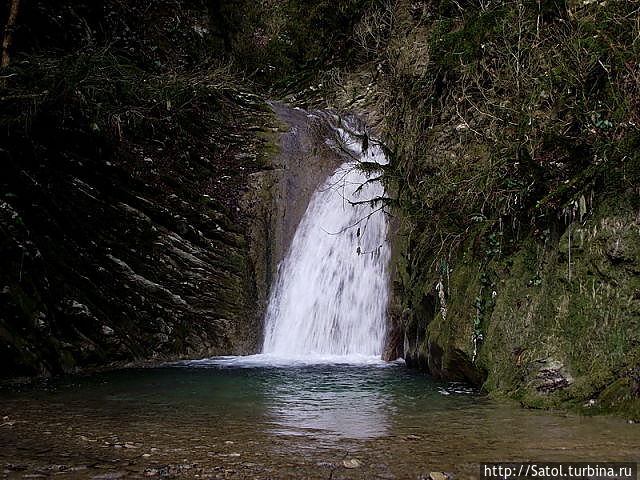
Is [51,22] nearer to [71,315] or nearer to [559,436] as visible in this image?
[71,315]

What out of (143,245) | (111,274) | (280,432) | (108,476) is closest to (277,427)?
(280,432)

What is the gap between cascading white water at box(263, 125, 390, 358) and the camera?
361 inches

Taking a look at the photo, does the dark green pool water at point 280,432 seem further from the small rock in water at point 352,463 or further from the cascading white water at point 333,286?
the cascading white water at point 333,286

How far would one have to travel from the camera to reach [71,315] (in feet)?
24.3

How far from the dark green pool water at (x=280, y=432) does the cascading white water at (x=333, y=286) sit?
3.22 meters

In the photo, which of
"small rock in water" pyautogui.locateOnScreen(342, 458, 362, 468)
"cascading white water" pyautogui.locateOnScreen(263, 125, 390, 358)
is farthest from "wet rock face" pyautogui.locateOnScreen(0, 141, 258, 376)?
"small rock in water" pyautogui.locateOnScreen(342, 458, 362, 468)

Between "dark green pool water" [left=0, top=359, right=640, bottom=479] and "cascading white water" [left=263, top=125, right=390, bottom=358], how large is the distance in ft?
10.6

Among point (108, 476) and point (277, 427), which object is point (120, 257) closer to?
point (277, 427)

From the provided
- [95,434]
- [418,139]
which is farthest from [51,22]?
[95,434]

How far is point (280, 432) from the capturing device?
3.65 metres

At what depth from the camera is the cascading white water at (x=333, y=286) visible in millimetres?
9164

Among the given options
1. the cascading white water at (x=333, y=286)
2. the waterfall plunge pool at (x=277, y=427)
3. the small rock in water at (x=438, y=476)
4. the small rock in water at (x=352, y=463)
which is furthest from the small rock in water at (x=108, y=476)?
the cascading white water at (x=333, y=286)

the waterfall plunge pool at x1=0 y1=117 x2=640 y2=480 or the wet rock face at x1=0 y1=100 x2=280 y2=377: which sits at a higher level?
the wet rock face at x1=0 y1=100 x2=280 y2=377

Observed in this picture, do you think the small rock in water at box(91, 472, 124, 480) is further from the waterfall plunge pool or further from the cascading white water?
the cascading white water
